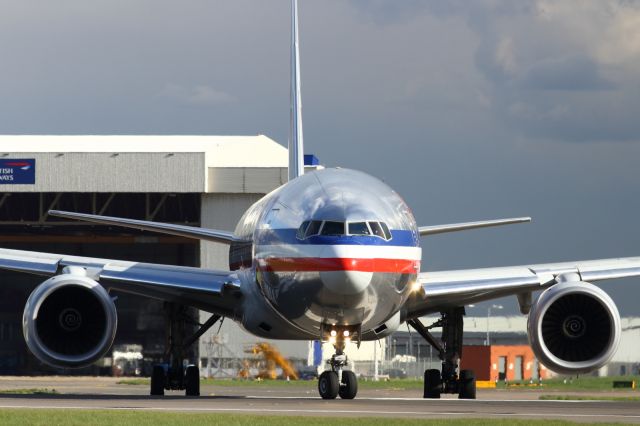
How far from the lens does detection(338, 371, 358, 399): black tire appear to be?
84.9 feet

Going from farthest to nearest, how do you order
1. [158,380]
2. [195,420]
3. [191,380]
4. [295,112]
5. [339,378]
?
[295,112] < [191,380] < [158,380] < [339,378] < [195,420]

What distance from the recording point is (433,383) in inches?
1196

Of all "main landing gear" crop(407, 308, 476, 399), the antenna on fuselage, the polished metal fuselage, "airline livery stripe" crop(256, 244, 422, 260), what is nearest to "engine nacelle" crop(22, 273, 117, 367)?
the polished metal fuselage

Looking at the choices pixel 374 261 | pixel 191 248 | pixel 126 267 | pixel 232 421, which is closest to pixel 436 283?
pixel 374 261

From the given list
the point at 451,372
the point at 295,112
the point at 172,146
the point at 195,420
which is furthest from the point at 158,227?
the point at 172,146

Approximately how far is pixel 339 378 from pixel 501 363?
48548 mm

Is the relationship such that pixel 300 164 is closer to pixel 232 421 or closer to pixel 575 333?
pixel 575 333

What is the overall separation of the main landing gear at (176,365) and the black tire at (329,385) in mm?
5919

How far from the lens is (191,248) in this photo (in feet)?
235

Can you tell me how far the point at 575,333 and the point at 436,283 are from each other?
3.13 metres

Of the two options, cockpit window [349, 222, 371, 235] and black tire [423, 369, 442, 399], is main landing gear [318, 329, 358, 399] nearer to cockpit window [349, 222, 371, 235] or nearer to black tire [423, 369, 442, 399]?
cockpit window [349, 222, 371, 235]

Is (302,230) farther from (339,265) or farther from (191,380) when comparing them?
(191,380)

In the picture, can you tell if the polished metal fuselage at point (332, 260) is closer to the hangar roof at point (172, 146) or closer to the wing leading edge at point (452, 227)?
the wing leading edge at point (452, 227)

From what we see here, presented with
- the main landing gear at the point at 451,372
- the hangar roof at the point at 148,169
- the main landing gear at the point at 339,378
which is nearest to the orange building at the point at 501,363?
the hangar roof at the point at 148,169
